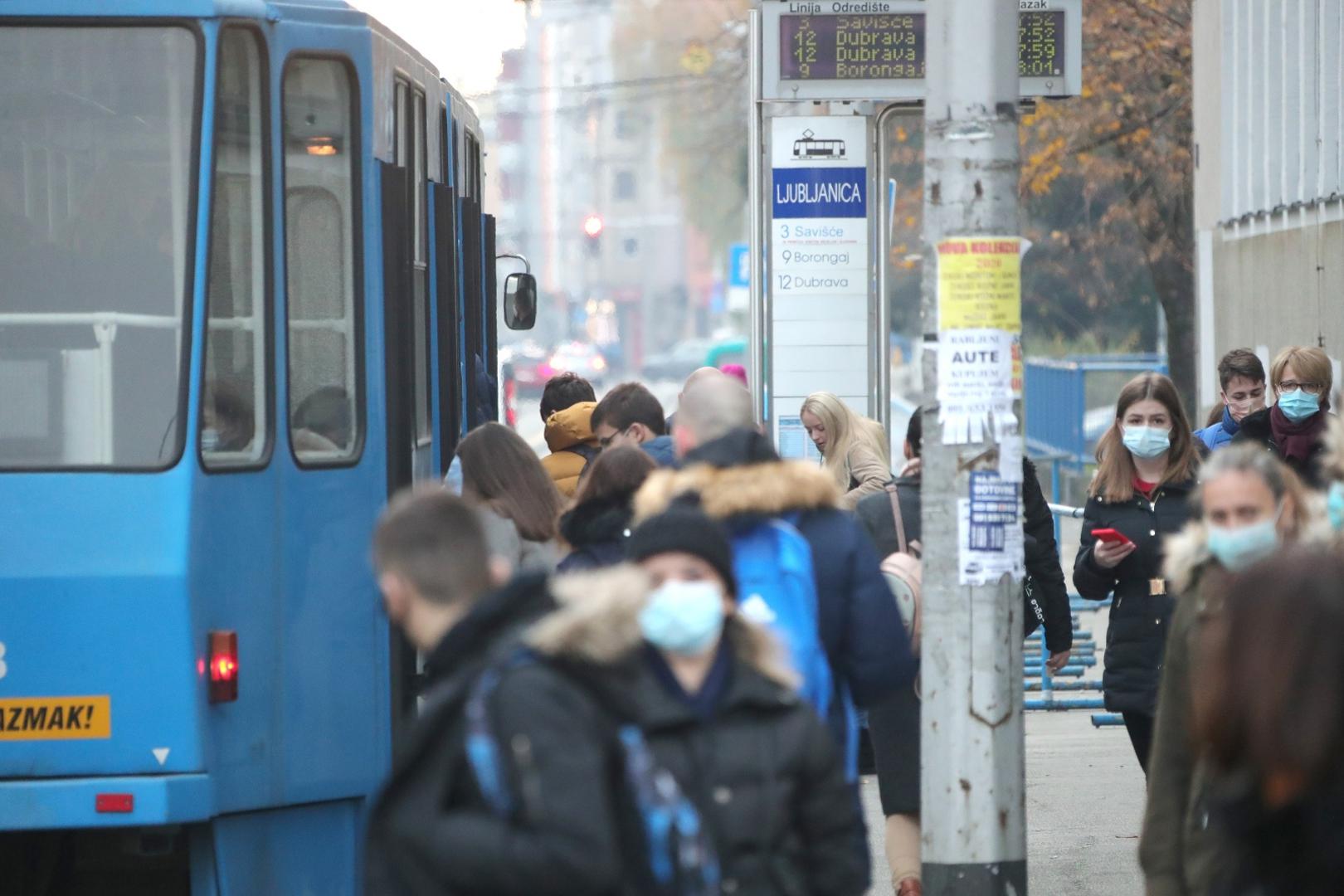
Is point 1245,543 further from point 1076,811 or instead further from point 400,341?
point 1076,811

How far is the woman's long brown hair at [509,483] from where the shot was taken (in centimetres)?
645

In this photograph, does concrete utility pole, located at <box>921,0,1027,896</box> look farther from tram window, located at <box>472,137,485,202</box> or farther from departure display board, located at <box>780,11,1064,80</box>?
departure display board, located at <box>780,11,1064,80</box>

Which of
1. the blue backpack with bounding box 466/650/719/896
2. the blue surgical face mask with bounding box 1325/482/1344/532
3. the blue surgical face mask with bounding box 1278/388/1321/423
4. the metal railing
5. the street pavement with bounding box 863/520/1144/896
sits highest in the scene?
the blue surgical face mask with bounding box 1278/388/1321/423

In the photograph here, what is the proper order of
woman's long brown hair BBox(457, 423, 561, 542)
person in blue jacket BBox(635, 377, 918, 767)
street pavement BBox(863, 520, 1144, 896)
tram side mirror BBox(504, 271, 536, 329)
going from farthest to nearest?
tram side mirror BBox(504, 271, 536, 329)
street pavement BBox(863, 520, 1144, 896)
woman's long brown hair BBox(457, 423, 561, 542)
person in blue jacket BBox(635, 377, 918, 767)

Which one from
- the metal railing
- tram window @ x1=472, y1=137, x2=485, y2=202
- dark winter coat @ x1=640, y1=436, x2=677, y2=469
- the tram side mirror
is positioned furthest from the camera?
the tram side mirror

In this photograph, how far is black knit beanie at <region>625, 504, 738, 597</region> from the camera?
3.70 meters

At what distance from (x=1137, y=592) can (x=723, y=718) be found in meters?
3.46

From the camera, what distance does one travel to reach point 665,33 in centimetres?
6431

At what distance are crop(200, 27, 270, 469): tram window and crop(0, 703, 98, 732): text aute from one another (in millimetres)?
763

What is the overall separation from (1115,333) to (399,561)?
4124 cm

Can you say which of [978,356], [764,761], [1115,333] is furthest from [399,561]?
→ [1115,333]

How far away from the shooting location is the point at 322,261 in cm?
637

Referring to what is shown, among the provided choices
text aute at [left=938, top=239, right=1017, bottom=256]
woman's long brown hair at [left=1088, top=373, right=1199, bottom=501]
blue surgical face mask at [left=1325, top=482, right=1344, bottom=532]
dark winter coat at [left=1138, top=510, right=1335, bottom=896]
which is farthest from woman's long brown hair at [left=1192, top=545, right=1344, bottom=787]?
woman's long brown hair at [left=1088, top=373, right=1199, bottom=501]

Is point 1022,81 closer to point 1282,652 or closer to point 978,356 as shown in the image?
point 978,356
